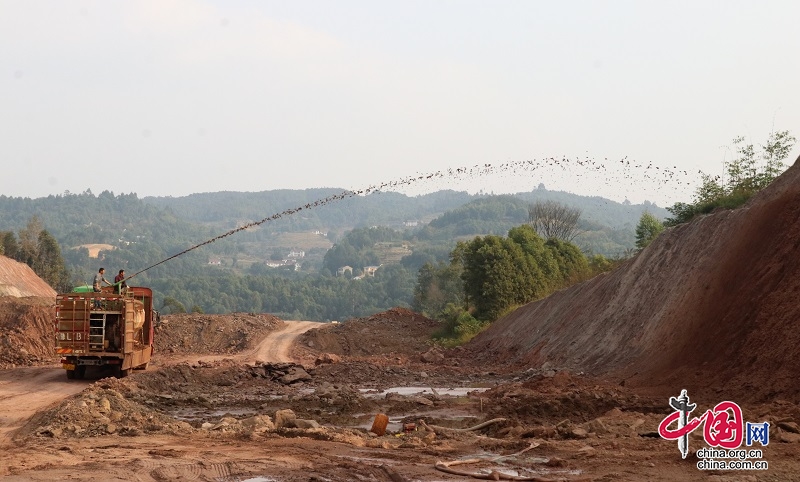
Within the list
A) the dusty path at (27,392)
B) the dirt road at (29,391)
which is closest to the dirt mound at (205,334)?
the dirt road at (29,391)

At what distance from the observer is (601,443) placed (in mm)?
13281

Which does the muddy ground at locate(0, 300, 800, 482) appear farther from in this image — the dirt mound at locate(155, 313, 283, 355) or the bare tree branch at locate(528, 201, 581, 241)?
the bare tree branch at locate(528, 201, 581, 241)

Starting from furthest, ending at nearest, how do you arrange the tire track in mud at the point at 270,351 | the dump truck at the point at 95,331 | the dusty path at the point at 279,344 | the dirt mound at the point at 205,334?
→ the dirt mound at the point at 205,334, the dusty path at the point at 279,344, the tire track in mud at the point at 270,351, the dump truck at the point at 95,331

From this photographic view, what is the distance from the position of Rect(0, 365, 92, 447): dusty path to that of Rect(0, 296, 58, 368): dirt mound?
13.7 feet

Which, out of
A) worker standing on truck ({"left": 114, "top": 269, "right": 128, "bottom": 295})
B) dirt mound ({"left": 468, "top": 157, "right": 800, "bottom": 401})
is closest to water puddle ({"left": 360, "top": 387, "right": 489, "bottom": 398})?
dirt mound ({"left": 468, "top": 157, "right": 800, "bottom": 401})

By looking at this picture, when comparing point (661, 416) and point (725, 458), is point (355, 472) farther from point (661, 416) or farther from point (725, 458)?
point (661, 416)

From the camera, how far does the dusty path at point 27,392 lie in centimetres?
1769

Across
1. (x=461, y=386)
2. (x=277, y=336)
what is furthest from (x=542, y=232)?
(x=461, y=386)

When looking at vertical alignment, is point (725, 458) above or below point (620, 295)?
below

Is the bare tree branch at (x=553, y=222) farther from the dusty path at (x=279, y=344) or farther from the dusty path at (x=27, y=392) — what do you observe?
the dusty path at (x=27, y=392)

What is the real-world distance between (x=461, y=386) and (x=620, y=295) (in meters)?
8.03

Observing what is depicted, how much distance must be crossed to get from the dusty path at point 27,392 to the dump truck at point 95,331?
78 cm

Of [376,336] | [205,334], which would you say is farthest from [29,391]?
[376,336]

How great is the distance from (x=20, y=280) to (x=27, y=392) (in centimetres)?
A: 3715
